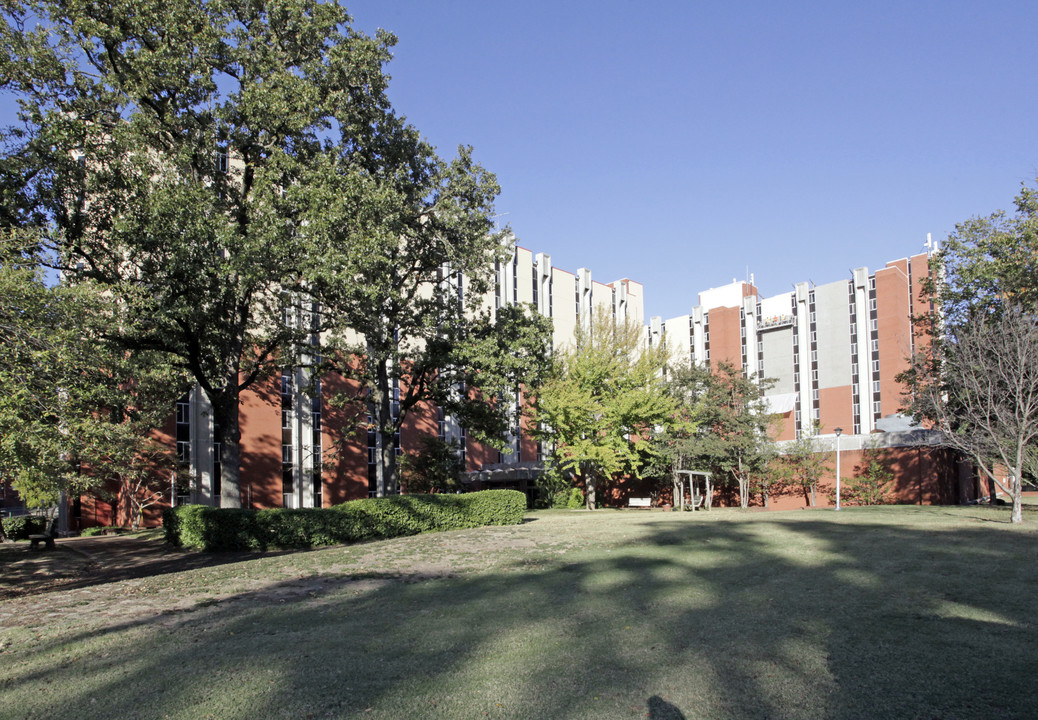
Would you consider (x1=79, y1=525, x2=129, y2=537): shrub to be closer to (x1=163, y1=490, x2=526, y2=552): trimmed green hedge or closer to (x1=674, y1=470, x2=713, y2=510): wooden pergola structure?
(x1=163, y1=490, x2=526, y2=552): trimmed green hedge

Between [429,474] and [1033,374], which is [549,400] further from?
[1033,374]

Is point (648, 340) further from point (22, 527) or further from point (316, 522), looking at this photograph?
point (22, 527)

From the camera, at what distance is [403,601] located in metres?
9.61

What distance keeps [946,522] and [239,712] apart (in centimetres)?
1842

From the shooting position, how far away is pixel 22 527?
26703mm

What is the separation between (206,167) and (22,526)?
17939mm

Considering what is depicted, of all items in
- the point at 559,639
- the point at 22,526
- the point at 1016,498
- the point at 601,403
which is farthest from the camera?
the point at 601,403

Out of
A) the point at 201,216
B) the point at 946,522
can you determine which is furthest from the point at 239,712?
the point at 946,522

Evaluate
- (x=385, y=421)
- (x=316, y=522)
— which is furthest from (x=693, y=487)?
(x=316, y=522)

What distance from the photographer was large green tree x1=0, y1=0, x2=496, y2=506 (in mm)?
15773

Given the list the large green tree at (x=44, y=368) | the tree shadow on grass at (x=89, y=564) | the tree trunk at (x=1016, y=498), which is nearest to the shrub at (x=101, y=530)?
the tree shadow on grass at (x=89, y=564)

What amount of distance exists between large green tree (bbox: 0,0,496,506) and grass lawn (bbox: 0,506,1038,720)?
25.0 feet

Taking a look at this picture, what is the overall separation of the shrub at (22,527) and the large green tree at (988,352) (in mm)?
32578

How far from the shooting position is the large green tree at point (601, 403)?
30375mm
